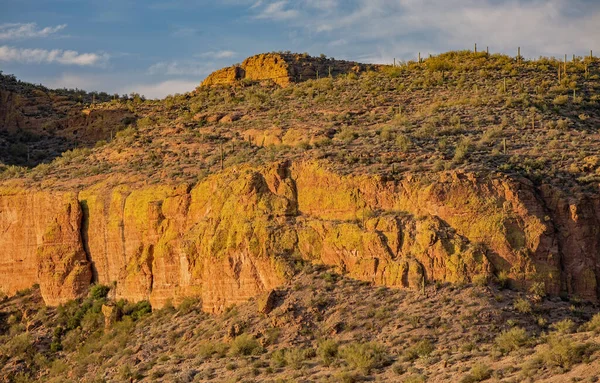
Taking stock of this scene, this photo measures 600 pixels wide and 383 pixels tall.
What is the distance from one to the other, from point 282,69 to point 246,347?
34951mm

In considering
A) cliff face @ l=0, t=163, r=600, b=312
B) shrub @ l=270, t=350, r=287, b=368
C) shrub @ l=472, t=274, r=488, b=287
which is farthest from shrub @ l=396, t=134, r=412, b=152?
shrub @ l=270, t=350, r=287, b=368

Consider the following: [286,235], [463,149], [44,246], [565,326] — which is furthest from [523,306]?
[44,246]

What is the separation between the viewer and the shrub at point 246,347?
37.8 metres

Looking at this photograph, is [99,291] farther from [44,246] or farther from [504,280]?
[504,280]

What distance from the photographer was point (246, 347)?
37875mm

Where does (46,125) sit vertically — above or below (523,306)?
above

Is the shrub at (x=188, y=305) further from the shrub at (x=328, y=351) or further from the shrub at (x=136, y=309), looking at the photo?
the shrub at (x=328, y=351)

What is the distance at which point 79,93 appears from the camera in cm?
8338

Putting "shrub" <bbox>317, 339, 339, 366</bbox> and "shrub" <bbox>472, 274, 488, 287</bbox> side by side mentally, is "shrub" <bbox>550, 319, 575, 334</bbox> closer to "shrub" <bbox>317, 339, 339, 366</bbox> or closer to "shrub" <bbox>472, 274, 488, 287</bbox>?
"shrub" <bbox>472, 274, 488, 287</bbox>

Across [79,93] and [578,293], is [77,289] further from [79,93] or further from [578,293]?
[79,93]

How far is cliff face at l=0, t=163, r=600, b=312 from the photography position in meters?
37.9

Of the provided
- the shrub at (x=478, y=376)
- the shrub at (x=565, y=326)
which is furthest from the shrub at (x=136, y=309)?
the shrub at (x=478, y=376)

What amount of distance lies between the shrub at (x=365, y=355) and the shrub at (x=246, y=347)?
365 centimetres

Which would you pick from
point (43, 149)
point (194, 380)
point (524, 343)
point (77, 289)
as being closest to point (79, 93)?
point (43, 149)
